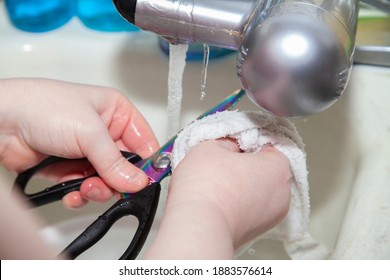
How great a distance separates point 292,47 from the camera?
28 cm

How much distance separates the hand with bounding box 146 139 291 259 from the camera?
0.28 meters

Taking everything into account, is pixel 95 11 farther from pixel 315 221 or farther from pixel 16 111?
pixel 315 221

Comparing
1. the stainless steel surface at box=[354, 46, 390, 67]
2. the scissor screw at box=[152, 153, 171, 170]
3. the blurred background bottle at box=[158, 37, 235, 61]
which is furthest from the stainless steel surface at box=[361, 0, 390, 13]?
the scissor screw at box=[152, 153, 171, 170]

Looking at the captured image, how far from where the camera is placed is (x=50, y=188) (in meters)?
0.40

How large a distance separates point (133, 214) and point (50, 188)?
80 mm

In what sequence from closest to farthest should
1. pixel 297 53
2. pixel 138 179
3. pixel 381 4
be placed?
pixel 297 53 < pixel 138 179 < pixel 381 4

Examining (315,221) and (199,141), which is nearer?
(199,141)

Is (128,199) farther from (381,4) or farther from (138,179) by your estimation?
(381,4)

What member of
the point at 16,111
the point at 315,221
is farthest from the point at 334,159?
the point at 16,111

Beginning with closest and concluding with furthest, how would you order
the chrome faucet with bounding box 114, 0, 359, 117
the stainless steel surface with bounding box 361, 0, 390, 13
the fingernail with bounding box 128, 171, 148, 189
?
the chrome faucet with bounding box 114, 0, 359, 117, the fingernail with bounding box 128, 171, 148, 189, the stainless steel surface with bounding box 361, 0, 390, 13

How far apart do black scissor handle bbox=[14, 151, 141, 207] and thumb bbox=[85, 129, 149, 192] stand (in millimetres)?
21

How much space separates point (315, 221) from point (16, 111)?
0.28 metres

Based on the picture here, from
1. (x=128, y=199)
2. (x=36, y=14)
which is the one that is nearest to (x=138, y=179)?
(x=128, y=199)

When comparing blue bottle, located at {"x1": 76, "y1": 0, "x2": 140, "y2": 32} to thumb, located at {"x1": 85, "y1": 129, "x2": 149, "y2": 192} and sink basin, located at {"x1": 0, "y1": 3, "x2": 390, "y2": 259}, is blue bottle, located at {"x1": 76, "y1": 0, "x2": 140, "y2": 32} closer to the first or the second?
sink basin, located at {"x1": 0, "y1": 3, "x2": 390, "y2": 259}
